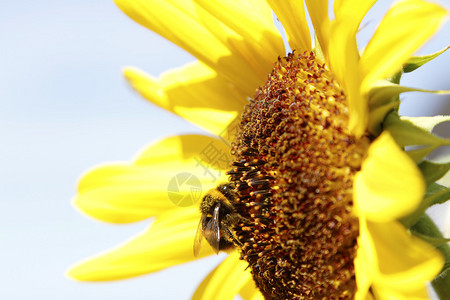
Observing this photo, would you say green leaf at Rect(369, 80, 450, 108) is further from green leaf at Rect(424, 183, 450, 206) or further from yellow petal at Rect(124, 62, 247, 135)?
yellow petal at Rect(124, 62, 247, 135)

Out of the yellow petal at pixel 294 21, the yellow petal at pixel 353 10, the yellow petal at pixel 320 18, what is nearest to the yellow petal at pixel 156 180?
the yellow petal at pixel 294 21

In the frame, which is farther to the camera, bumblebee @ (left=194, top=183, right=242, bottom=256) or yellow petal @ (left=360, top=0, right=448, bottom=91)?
bumblebee @ (left=194, top=183, right=242, bottom=256)

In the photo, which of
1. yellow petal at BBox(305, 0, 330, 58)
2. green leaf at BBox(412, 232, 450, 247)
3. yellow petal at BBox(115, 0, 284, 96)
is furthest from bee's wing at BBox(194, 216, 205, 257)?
green leaf at BBox(412, 232, 450, 247)

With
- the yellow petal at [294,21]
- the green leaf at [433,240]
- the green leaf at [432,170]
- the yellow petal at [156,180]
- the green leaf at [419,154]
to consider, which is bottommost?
the green leaf at [433,240]

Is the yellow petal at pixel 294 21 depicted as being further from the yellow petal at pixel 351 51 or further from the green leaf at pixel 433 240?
the green leaf at pixel 433 240

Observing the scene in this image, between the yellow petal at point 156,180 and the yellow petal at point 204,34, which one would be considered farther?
the yellow petal at point 156,180

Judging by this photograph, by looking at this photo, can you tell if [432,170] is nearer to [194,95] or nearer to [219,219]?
[219,219]

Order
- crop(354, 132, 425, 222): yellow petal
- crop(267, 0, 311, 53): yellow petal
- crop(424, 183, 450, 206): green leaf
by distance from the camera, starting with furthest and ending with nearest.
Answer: crop(267, 0, 311, 53): yellow petal, crop(424, 183, 450, 206): green leaf, crop(354, 132, 425, 222): yellow petal
